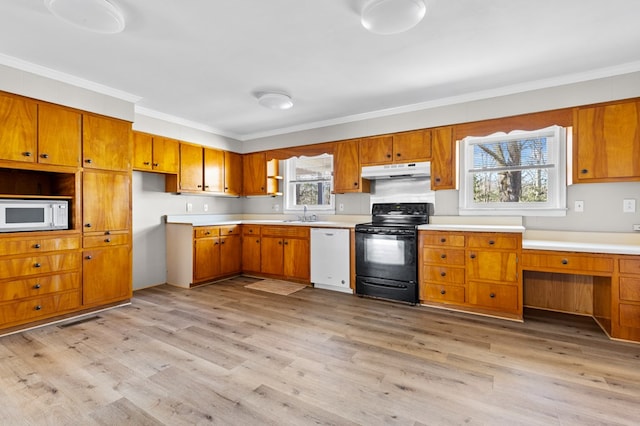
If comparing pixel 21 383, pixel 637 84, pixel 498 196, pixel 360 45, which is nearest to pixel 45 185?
pixel 21 383

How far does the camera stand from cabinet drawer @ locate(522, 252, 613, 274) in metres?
2.75

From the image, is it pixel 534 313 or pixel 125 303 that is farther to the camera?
pixel 125 303

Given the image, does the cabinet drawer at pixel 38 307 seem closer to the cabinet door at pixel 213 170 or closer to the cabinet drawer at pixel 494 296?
the cabinet door at pixel 213 170

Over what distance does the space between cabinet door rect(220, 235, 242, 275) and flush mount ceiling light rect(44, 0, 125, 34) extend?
322 cm

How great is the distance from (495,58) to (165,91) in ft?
11.5

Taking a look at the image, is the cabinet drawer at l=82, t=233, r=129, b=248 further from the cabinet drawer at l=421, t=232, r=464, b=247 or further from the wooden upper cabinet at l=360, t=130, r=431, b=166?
the cabinet drawer at l=421, t=232, r=464, b=247

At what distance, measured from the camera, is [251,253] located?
Answer: 518 cm

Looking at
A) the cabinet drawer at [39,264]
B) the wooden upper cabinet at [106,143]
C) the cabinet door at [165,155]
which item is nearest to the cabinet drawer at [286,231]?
the cabinet door at [165,155]

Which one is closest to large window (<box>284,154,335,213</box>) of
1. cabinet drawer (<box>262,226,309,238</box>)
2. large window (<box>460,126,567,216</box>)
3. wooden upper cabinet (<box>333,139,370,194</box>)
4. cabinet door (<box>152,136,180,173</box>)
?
wooden upper cabinet (<box>333,139,370,194</box>)

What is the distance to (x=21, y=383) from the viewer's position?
2.05 m

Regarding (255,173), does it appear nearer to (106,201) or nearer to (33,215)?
(106,201)

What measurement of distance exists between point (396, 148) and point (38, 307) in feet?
14.0

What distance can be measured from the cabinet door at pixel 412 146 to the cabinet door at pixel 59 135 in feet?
12.0

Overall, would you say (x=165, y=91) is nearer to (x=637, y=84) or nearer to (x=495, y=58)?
(x=495, y=58)
